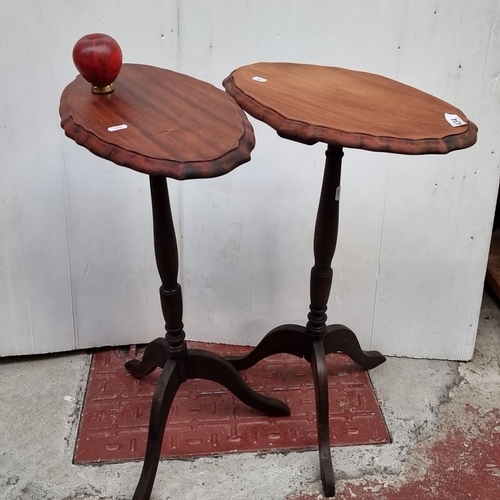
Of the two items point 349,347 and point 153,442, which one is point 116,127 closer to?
point 153,442

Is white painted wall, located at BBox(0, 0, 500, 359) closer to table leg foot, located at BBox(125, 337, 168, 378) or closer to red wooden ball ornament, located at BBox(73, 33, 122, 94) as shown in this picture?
table leg foot, located at BBox(125, 337, 168, 378)

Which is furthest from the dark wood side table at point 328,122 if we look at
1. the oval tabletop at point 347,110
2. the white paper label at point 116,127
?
the white paper label at point 116,127

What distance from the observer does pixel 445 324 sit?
83.7 inches

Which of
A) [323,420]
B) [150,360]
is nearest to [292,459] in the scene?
[323,420]

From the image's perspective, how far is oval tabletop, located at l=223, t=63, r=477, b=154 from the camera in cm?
116

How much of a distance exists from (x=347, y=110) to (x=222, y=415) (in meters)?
1.04

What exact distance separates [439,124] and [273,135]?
679 mm

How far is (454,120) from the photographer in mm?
1276

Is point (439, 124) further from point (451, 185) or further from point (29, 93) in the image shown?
point (29, 93)

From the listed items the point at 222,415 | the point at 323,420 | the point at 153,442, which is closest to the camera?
the point at 153,442

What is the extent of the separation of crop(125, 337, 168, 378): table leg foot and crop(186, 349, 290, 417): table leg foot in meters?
0.09

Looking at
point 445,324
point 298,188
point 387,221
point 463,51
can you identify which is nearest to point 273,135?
point 298,188

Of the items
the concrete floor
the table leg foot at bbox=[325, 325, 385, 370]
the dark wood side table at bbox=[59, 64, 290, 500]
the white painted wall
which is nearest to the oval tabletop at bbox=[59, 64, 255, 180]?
the dark wood side table at bbox=[59, 64, 290, 500]

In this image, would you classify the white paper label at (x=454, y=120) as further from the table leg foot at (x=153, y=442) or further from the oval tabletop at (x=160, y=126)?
the table leg foot at (x=153, y=442)
